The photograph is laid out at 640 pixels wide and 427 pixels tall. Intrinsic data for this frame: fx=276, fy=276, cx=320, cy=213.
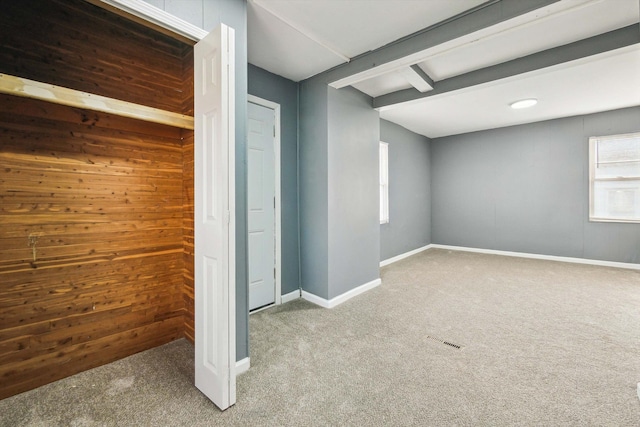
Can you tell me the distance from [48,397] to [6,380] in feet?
0.88

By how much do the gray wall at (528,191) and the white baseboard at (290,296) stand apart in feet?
15.1

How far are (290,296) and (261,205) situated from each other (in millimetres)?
1190

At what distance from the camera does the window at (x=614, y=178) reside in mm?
4695

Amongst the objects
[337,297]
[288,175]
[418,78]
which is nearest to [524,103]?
[418,78]

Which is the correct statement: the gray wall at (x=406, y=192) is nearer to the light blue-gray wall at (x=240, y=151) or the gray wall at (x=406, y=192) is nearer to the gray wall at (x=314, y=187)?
the gray wall at (x=314, y=187)

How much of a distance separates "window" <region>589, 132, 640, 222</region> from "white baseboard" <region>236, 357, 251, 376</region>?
6.29 m

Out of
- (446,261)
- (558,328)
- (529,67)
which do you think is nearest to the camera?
(558,328)

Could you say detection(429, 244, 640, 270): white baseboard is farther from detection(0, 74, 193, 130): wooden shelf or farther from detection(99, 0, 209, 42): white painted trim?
detection(99, 0, 209, 42): white painted trim

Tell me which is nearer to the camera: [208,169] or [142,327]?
[208,169]

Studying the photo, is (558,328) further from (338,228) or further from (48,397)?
(48,397)

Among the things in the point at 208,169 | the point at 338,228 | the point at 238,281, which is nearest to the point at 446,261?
the point at 338,228

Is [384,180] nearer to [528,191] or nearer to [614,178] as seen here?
[528,191]

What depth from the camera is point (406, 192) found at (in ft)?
A: 19.2

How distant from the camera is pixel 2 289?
1692 mm
